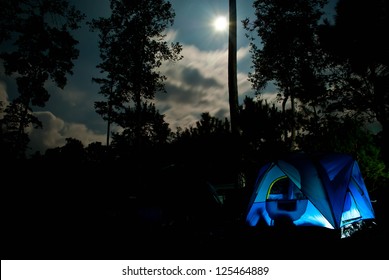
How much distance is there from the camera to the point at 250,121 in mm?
15211

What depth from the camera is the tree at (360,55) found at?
15414 millimetres

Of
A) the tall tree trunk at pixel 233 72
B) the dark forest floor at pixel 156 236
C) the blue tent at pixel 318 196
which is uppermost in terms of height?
the tall tree trunk at pixel 233 72

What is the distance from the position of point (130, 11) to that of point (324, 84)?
13677 millimetres

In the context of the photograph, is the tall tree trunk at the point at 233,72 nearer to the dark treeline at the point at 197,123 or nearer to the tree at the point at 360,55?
the dark treeline at the point at 197,123

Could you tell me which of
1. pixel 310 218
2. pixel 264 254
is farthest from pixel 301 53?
pixel 264 254

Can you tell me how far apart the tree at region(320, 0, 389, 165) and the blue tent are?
449 inches

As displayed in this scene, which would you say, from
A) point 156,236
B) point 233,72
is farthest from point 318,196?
point 233,72

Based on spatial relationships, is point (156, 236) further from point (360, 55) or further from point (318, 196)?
point (360, 55)

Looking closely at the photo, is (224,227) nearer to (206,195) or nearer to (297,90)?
(206,195)

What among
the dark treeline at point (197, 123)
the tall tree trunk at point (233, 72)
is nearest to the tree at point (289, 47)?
the dark treeline at point (197, 123)

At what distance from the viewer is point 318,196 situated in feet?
17.9

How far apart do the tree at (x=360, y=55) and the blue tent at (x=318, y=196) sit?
11412 mm

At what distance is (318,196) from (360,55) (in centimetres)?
1468

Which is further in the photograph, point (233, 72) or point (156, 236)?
point (233, 72)
